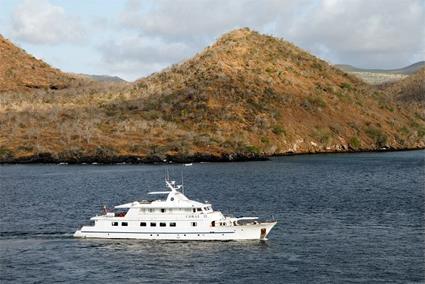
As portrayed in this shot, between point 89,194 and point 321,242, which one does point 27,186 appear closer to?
point 89,194

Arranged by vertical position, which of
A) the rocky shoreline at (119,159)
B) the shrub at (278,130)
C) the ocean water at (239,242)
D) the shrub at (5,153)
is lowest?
the ocean water at (239,242)

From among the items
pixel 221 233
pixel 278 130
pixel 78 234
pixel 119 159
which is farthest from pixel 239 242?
pixel 278 130

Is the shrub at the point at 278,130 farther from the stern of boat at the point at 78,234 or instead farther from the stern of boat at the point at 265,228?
the stern of boat at the point at 78,234

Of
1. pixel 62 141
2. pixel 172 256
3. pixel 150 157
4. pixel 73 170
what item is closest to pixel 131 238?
pixel 172 256

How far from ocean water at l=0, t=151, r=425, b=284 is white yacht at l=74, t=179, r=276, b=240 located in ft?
3.77

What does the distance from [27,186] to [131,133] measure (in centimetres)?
6712

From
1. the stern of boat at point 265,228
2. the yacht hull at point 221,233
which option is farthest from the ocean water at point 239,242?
the stern of boat at point 265,228

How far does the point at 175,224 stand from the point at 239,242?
7134 millimetres

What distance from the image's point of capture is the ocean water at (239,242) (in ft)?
204

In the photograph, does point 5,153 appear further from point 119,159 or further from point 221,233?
point 221,233

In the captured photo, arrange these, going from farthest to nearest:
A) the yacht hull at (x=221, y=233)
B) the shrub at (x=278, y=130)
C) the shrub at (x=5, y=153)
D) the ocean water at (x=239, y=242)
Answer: the shrub at (x=278, y=130), the shrub at (x=5, y=153), the yacht hull at (x=221, y=233), the ocean water at (x=239, y=242)

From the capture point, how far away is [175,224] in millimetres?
75188

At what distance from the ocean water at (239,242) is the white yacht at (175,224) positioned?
3.77ft

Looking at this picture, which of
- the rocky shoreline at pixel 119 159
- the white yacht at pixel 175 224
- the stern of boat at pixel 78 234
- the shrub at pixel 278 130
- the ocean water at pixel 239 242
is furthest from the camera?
the shrub at pixel 278 130
